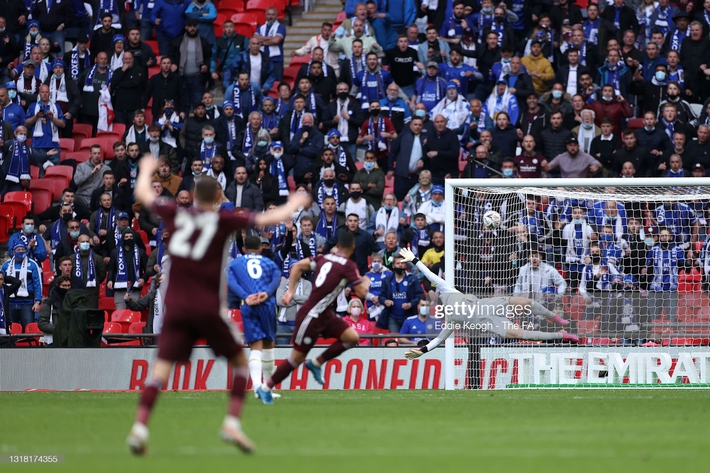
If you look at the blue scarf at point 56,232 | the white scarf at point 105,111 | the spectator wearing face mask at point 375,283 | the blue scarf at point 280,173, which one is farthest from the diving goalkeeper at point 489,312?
the white scarf at point 105,111

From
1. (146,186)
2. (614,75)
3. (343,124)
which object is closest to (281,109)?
(343,124)

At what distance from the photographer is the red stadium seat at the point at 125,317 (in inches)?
786

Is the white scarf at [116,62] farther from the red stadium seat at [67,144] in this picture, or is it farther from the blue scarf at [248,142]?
the blue scarf at [248,142]

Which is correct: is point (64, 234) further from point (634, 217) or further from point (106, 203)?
point (634, 217)

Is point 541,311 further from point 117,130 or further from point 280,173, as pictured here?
point 117,130

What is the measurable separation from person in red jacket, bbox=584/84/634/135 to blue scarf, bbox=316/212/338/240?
5584mm

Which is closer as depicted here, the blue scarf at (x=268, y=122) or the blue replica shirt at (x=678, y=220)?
the blue replica shirt at (x=678, y=220)

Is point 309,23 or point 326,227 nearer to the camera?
point 326,227

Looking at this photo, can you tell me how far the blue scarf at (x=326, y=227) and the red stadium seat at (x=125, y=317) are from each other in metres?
3.69

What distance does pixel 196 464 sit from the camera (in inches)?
285

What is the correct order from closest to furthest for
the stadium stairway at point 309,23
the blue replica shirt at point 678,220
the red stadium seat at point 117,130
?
the blue replica shirt at point 678,220 < the red stadium seat at point 117,130 < the stadium stairway at point 309,23

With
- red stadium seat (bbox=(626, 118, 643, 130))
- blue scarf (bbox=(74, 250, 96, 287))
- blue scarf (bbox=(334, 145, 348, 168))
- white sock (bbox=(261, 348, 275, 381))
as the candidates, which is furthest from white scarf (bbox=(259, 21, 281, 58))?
white sock (bbox=(261, 348, 275, 381))

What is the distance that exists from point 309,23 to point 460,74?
574 centimetres

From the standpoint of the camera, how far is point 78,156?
77.3 feet
